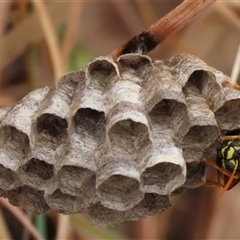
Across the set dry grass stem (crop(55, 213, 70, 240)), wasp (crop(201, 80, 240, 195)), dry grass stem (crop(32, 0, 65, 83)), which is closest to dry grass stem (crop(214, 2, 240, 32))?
dry grass stem (crop(32, 0, 65, 83))

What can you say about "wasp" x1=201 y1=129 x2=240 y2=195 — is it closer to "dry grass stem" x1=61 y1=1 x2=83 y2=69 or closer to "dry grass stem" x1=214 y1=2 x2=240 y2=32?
"dry grass stem" x1=214 y1=2 x2=240 y2=32

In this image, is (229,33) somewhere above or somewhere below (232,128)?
above

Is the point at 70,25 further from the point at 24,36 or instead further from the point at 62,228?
the point at 62,228

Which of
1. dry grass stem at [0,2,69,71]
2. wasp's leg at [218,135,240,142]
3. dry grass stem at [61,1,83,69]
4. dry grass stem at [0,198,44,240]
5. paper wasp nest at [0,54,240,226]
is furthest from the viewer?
dry grass stem at [0,2,69,71]

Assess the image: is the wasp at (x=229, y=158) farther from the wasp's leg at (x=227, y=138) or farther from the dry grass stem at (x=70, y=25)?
the dry grass stem at (x=70, y=25)

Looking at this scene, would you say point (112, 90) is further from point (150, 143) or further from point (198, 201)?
point (198, 201)

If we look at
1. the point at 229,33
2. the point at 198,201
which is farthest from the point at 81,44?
the point at 198,201
